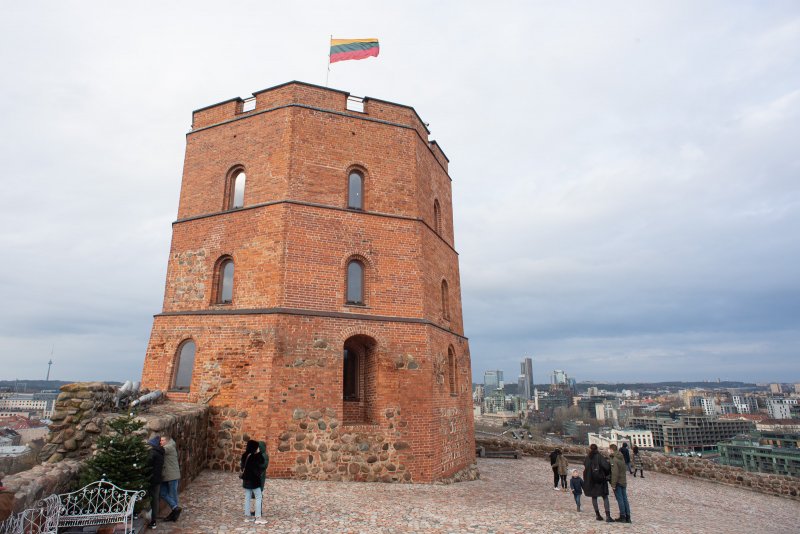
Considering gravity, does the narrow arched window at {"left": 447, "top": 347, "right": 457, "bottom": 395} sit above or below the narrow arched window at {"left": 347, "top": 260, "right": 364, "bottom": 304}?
below

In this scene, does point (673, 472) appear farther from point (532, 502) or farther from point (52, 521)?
point (52, 521)

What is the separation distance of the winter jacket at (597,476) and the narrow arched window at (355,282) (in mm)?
6821

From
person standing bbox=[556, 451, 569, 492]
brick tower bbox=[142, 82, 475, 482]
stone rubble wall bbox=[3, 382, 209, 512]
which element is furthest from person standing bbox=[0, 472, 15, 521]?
person standing bbox=[556, 451, 569, 492]

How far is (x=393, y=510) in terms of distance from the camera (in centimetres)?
834

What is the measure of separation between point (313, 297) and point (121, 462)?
6115 millimetres

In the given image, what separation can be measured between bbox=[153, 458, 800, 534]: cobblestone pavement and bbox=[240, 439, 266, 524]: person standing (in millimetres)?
202

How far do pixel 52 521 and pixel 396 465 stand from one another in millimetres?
7657

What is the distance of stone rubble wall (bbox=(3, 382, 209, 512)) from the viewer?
561 cm

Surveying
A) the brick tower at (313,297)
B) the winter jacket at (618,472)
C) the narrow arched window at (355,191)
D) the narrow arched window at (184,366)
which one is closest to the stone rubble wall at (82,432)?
the brick tower at (313,297)

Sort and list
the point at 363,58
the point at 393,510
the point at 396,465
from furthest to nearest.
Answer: the point at 363,58, the point at 396,465, the point at 393,510

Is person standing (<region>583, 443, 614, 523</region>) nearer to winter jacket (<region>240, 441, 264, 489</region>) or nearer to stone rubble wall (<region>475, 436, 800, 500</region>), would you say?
winter jacket (<region>240, 441, 264, 489</region>)

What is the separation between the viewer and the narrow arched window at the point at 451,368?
14.4 m

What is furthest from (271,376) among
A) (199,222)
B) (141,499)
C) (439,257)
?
(439,257)

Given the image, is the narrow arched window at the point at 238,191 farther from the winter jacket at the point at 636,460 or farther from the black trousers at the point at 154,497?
the winter jacket at the point at 636,460
